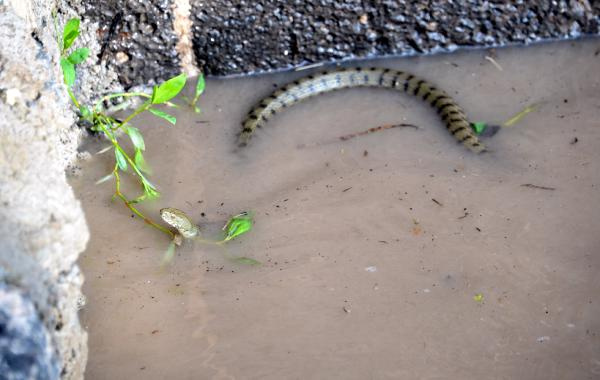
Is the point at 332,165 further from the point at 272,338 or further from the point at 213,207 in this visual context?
the point at 272,338

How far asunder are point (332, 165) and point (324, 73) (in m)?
1.03

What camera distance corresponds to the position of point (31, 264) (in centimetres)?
309

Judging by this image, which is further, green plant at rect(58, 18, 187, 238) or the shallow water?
green plant at rect(58, 18, 187, 238)

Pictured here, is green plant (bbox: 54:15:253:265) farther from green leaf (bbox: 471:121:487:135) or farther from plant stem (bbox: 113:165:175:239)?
green leaf (bbox: 471:121:487:135)

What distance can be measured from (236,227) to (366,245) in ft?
3.09

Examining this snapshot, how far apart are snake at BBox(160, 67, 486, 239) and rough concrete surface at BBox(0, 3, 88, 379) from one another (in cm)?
204

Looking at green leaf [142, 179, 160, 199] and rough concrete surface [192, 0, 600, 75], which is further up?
rough concrete surface [192, 0, 600, 75]

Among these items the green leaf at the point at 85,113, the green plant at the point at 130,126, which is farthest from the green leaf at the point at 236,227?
the green leaf at the point at 85,113

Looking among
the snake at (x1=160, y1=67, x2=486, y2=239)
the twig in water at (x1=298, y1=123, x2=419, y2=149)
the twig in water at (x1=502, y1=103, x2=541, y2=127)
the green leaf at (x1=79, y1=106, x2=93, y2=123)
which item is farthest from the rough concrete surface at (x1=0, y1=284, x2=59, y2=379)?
the twig in water at (x1=502, y1=103, x2=541, y2=127)

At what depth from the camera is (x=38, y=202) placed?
3.32 m

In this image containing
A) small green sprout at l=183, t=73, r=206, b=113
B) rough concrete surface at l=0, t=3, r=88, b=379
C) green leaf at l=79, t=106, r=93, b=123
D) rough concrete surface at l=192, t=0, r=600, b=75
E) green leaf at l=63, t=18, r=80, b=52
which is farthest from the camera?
rough concrete surface at l=192, t=0, r=600, b=75

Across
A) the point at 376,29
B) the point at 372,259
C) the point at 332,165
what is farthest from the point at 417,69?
the point at 372,259

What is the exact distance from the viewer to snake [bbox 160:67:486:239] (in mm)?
5648

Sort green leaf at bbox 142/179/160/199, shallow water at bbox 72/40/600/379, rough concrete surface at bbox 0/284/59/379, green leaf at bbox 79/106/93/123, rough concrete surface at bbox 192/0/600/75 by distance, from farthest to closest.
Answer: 1. rough concrete surface at bbox 192/0/600/75
2. green leaf at bbox 79/106/93/123
3. green leaf at bbox 142/179/160/199
4. shallow water at bbox 72/40/600/379
5. rough concrete surface at bbox 0/284/59/379
